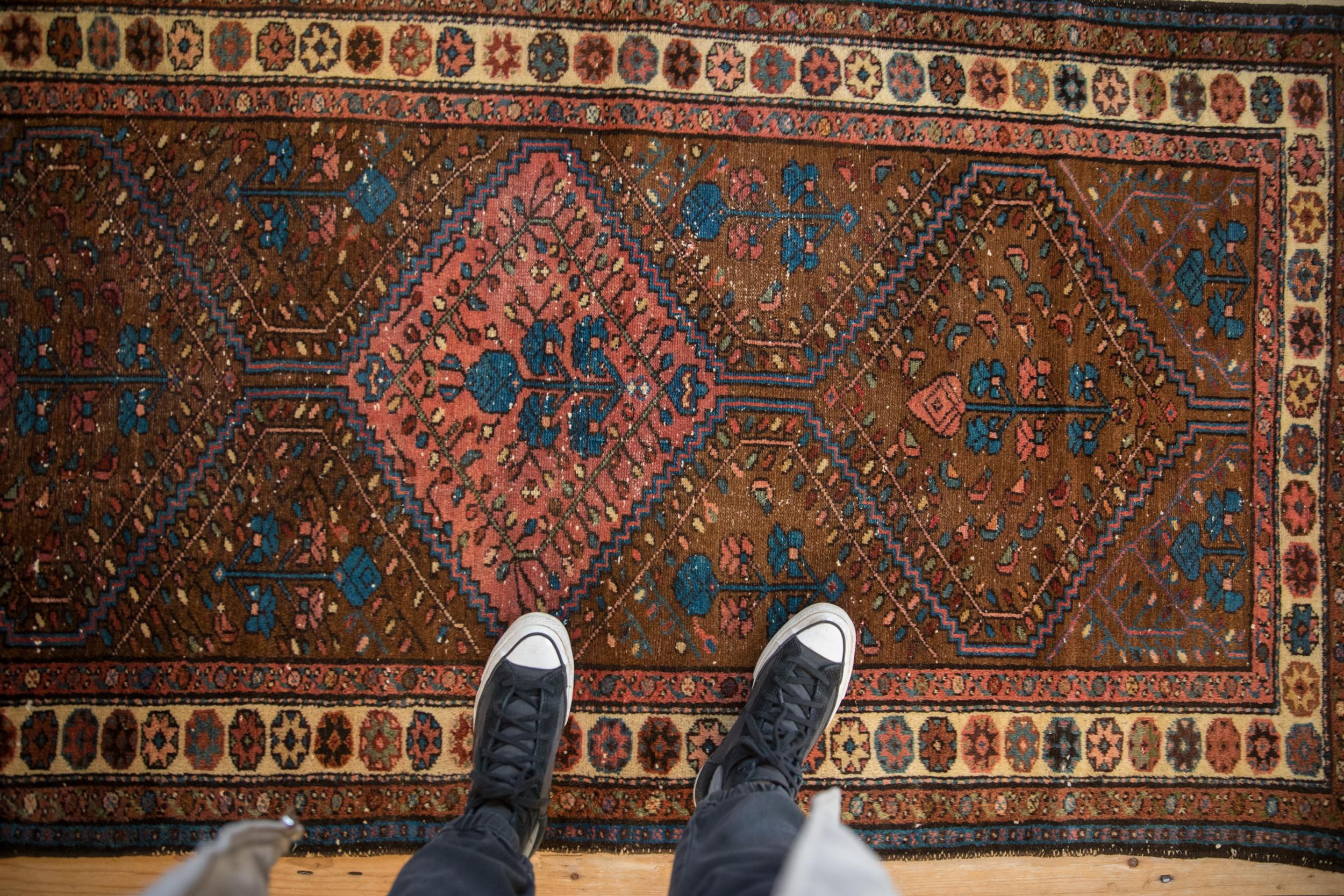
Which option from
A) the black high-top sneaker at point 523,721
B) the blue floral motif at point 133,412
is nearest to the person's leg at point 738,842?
the black high-top sneaker at point 523,721

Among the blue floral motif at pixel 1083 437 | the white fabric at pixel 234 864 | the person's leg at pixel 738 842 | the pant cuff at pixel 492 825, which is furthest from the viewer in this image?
the blue floral motif at pixel 1083 437

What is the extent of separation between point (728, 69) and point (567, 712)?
1148 mm

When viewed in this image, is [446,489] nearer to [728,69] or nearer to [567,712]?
[567,712]

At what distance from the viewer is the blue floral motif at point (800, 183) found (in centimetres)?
128

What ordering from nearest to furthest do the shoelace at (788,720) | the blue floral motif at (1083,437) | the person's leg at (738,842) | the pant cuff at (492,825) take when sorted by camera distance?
the person's leg at (738,842) < the pant cuff at (492,825) < the shoelace at (788,720) < the blue floral motif at (1083,437)

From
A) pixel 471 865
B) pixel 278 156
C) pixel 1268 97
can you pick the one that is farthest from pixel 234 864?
pixel 1268 97

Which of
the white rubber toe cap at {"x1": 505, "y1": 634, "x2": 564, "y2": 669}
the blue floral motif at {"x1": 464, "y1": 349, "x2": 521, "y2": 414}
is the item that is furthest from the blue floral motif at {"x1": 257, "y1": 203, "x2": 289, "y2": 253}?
the white rubber toe cap at {"x1": 505, "y1": 634, "x2": 564, "y2": 669}

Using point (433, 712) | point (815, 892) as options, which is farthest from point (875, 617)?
point (433, 712)

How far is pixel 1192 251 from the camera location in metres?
1.31

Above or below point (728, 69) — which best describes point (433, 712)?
below

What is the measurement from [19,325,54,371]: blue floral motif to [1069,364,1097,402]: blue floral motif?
177cm

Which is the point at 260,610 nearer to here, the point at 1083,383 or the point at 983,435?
the point at 983,435

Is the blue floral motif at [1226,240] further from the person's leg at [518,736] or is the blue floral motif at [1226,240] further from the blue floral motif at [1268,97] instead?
the person's leg at [518,736]

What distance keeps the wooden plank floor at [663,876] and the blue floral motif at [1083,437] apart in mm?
704
